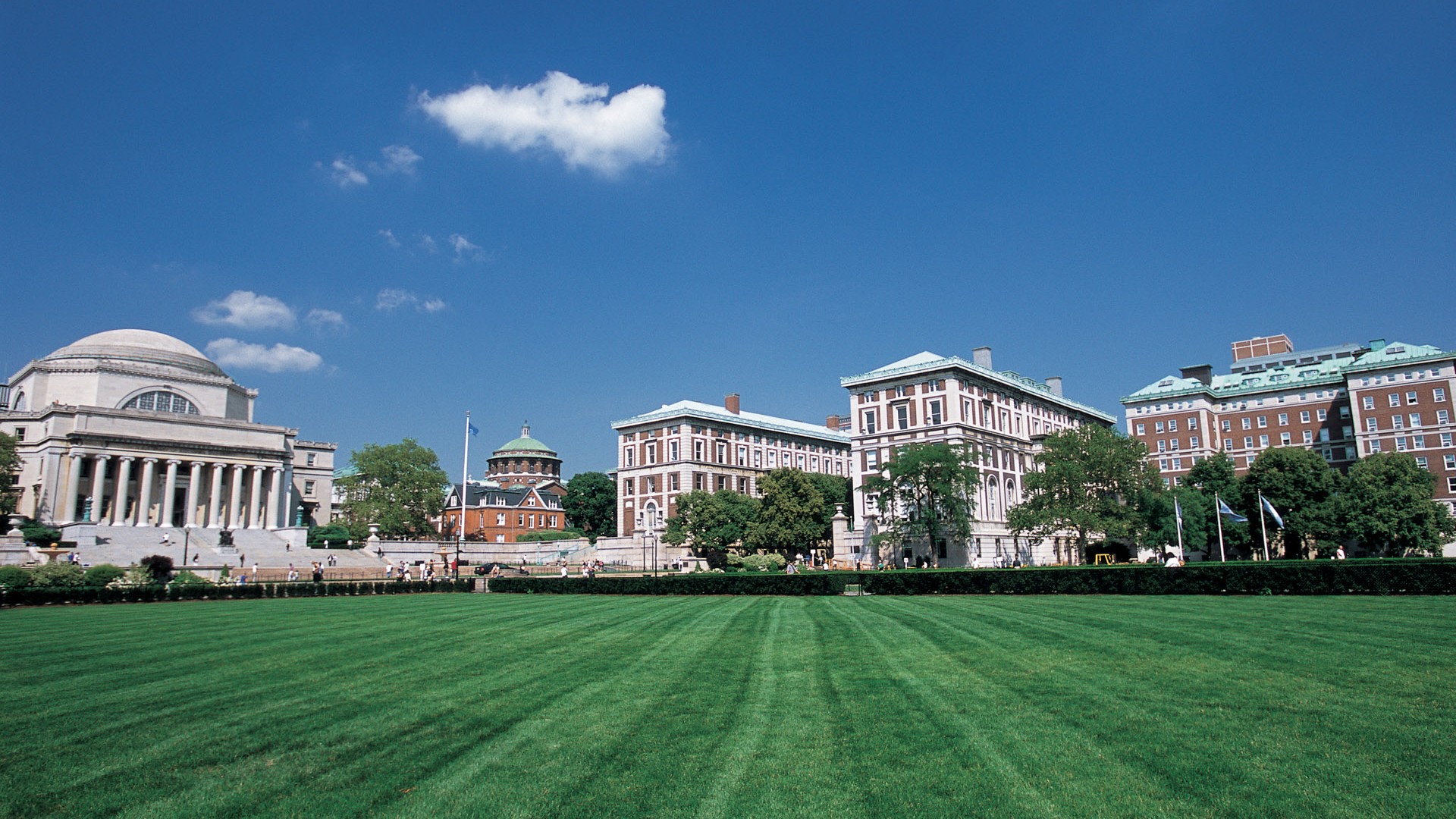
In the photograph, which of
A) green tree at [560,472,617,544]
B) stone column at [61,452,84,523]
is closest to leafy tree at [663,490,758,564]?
green tree at [560,472,617,544]

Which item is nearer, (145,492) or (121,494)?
(121,494)

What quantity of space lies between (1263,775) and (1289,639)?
10.7 m

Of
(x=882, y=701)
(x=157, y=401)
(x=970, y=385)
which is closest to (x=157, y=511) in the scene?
(x=157, y=401)

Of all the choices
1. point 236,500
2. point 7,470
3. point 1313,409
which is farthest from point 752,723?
point 1313,409

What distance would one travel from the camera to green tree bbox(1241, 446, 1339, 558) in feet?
231

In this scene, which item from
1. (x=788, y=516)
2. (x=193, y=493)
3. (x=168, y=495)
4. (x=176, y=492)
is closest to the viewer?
(x=168, y=495)

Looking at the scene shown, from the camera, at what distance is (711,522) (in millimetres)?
81375

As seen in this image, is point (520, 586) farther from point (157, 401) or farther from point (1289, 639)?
point (157, 401)

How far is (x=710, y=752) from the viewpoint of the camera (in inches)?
367

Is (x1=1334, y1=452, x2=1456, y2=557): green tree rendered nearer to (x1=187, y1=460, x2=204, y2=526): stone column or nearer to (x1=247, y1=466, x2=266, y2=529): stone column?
(x1=247, y1=466, x2=266, y2=529): stone column

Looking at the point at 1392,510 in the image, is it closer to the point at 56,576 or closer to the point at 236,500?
the point at 56,576

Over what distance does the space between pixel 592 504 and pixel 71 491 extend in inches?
2381

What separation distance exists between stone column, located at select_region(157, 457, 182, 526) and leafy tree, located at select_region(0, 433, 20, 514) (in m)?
11.2

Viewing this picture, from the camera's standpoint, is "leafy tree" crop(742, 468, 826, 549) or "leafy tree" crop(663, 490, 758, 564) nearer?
"leafy tree" crop(742, 468, 826, 549)
